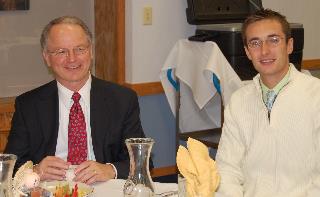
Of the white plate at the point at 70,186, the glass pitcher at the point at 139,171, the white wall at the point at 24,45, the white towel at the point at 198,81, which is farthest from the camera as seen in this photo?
the white wall at the point at 24,45

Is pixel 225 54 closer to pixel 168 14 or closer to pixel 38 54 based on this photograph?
pixel 168 14

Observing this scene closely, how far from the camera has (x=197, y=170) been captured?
5.84 feet

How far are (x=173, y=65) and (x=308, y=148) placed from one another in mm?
2239

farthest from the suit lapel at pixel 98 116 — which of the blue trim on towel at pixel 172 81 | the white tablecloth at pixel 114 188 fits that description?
the blue trim on towel at pixel 172 81

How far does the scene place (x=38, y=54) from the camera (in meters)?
4.64

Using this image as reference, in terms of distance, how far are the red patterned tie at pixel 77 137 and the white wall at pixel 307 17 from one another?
117 inches

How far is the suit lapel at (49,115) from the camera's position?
2658 millimetres

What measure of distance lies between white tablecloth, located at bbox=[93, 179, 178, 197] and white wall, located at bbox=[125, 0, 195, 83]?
94.9 inches

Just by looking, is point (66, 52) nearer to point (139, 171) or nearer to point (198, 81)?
point (139, 171)

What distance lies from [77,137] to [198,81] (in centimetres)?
192

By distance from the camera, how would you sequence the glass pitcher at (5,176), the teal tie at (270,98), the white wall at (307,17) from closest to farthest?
1. the glass pitcher at (5,176)
2. the teal tie at (270,98)
3. the white wall at (307,17)

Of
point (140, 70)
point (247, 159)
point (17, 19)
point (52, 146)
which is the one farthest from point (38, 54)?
point (247, 159)

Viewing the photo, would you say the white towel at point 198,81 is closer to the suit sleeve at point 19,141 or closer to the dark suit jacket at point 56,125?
the dark suit jacket at point 56,125

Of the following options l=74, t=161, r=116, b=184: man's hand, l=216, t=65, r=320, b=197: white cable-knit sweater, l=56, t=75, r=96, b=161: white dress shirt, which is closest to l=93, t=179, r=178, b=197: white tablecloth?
l=74, t=161, r=116, b=184: man's hand
